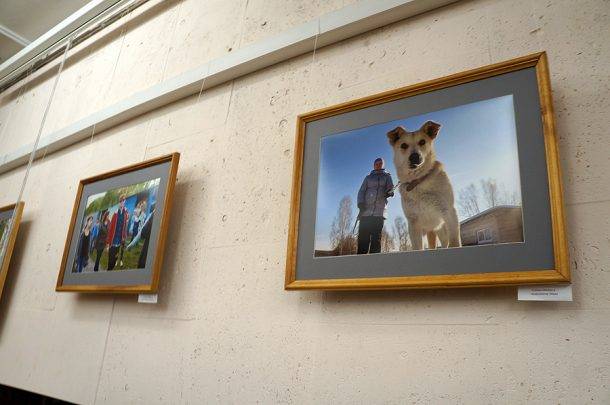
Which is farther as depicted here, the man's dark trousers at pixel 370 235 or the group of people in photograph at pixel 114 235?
the group of people in photograph at pixel 114 235

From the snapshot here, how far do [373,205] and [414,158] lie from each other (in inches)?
7.2

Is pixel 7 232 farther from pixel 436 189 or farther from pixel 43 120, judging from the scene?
pixel 436 189

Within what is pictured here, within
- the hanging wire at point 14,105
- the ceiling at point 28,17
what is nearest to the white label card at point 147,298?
the ceiling at point 28,17

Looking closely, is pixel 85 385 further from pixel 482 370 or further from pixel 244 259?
pixel 482 370

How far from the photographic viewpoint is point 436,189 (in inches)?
45.1

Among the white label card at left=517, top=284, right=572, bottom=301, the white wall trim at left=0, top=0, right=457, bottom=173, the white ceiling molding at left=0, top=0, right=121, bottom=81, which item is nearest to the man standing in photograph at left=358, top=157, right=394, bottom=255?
the white label card at left=517, top=284, right=572, bottom=301

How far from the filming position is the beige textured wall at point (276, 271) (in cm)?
96

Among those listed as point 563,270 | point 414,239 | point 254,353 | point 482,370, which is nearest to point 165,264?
point 254,353

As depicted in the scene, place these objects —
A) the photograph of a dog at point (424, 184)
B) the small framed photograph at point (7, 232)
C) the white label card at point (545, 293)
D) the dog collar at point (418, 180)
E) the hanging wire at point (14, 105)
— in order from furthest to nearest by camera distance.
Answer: the hanging wire at point (14, 105)
the small framed photograph at point (7, 232)
the dog collar at point (418, 180)
the photograph of a dog at point (424, 184)
the white label card at point (545, 293)

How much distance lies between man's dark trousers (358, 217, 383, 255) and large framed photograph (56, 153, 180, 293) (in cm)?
89

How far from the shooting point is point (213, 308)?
152cm

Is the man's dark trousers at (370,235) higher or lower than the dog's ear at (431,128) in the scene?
lower

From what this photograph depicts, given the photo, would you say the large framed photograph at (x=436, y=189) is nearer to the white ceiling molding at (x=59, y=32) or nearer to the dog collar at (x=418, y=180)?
the dog collar at (x=418, y=180)

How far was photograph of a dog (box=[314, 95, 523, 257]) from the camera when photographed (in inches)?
41.2
